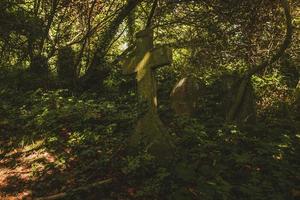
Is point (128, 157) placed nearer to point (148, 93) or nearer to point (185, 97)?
point (148, 93)

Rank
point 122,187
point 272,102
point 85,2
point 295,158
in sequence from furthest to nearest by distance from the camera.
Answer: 1. point 85,2
2. point 272,102
3. point 295,158
4. point 122,187

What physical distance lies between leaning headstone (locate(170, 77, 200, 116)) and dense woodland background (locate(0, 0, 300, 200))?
33mm

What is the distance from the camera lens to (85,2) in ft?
29.8

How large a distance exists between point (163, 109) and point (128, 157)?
8.92ft

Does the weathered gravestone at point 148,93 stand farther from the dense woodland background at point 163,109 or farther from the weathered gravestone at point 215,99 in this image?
the weathered gravestone at point 215,99

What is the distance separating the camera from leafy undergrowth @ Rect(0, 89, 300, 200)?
520 centimetres

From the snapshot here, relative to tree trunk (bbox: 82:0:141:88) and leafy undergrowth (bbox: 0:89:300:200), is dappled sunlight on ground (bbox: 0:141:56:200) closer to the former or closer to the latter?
leafy undergrowth (bbox: 0:89:300:200)

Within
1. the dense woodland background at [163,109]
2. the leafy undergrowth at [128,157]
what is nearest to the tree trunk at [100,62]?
the dense woodland background at [163,109]

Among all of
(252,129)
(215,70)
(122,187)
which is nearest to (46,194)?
(122,187)

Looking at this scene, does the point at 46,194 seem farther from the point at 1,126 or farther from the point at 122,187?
the point at 1,126

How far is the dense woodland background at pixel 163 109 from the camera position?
546 cm

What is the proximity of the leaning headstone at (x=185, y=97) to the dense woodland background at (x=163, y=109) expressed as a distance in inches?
1.3

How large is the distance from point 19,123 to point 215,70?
5.21 m

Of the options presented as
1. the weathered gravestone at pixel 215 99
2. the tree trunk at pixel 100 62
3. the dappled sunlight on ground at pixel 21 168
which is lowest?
the dappled sunlight on ground at pixel 21 168
